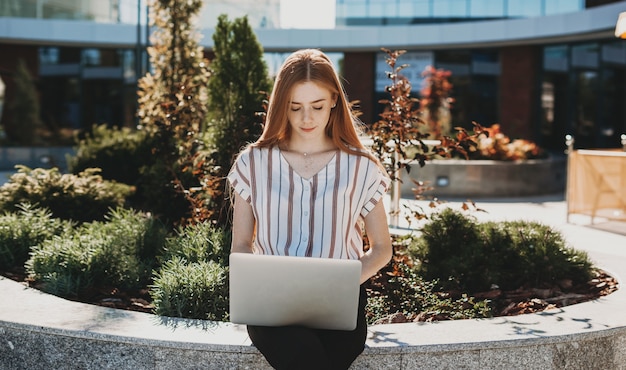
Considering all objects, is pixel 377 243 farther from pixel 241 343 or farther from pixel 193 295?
pixel 193 295

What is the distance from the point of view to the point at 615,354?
3811 millimetres

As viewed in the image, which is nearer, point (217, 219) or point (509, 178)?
point (217, 219)

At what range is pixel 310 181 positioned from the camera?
3322 mm

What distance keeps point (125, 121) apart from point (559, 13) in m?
14.8

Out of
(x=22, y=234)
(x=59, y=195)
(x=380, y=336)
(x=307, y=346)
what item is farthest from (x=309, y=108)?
(x=59, y=195)

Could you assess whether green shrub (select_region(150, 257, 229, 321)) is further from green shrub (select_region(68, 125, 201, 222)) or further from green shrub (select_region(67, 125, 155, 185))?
green shrub (select_region(67, 125, 155, 185))

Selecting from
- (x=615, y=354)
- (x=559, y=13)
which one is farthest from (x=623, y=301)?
(x=559, y=13)

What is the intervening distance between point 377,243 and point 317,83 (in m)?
0.74

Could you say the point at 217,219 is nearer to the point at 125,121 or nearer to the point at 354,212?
the point at 354,212

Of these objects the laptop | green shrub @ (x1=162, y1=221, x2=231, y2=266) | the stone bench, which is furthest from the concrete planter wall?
the laptop

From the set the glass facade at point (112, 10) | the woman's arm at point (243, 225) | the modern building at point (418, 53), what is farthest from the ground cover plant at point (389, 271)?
the glass facade at point (112, 10)

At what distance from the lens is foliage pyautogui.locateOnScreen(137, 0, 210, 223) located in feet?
24.9

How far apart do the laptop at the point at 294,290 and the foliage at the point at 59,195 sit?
4.56 meters

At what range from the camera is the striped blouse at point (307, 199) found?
327cm
